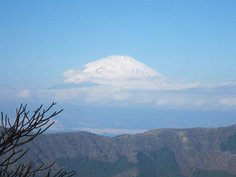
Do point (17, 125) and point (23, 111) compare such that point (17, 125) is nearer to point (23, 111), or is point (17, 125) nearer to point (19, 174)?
point (23, 111)

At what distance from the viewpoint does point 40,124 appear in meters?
7.95

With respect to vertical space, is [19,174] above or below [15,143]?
below

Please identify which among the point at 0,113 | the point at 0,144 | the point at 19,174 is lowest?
the point at 19,174

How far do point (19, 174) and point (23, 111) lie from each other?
1.21m

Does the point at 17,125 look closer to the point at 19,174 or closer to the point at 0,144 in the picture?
the point at 0,144

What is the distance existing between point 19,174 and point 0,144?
722 millimetres

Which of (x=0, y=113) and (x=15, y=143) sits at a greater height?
(x=0, y=113)

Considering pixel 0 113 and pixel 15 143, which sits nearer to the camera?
pixel 15 143

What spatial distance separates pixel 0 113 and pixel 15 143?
0.83 metres

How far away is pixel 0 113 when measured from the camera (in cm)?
776

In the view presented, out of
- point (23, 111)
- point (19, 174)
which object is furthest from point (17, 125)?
point (19, 174)

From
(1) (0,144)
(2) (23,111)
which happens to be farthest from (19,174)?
(2) (23,111)

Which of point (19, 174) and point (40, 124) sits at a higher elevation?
point (40, 124)

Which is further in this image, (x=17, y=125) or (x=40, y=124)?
(x=40, y=124)
